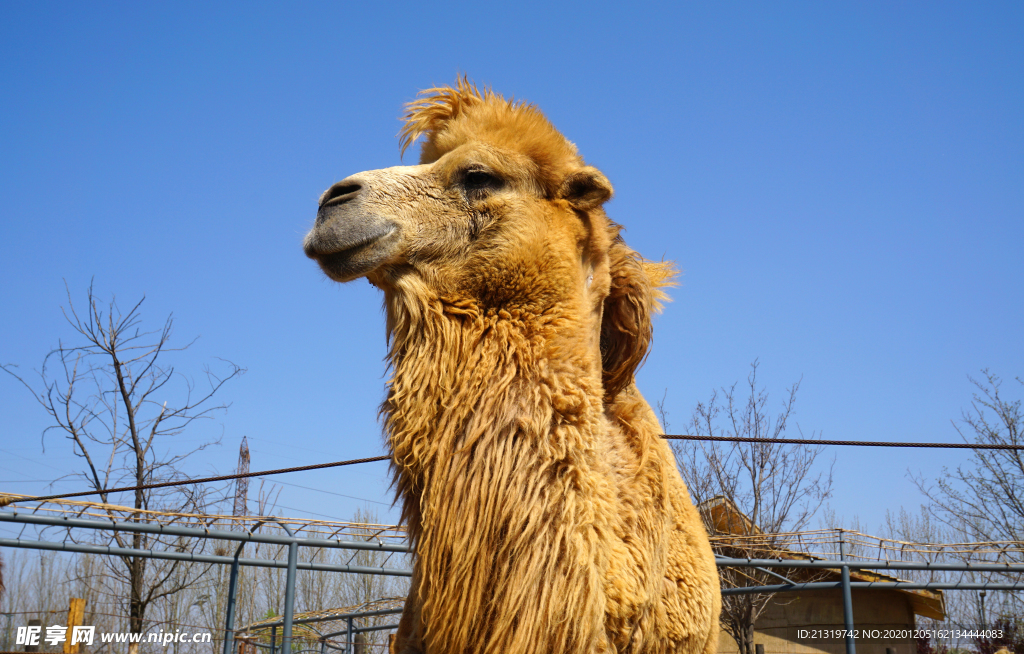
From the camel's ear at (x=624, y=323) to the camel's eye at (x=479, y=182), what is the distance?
0.61 meters

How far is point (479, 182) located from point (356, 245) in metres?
0.56

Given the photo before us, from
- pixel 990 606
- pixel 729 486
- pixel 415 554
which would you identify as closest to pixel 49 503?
pixel 415 554

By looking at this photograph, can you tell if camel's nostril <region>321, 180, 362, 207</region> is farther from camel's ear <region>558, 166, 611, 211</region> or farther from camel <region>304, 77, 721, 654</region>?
camel's ear <region>558, 166, 611, 211</region>

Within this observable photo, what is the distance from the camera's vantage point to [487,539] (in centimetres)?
219

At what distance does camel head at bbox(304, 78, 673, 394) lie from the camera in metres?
2.53

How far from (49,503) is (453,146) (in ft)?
27.1

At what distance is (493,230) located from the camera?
2.63 m

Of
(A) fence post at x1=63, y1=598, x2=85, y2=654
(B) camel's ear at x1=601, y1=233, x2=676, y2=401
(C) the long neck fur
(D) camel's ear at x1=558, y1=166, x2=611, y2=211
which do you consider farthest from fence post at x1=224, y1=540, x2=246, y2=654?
(D) camel's ear at x1=558, y1=166, x2=611, y2=211

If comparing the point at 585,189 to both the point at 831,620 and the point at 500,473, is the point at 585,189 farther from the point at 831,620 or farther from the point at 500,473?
the point at 831,620

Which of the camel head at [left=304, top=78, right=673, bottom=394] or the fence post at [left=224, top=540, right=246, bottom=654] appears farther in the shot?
the fence post at [left=224, top=540, right=246, bottom=654]

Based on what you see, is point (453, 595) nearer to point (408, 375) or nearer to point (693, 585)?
point (408, 375)

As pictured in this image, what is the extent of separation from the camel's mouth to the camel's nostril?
102 millimetres

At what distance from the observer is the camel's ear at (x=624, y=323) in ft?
9.71

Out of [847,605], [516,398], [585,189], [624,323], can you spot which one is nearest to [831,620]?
[847,605]
